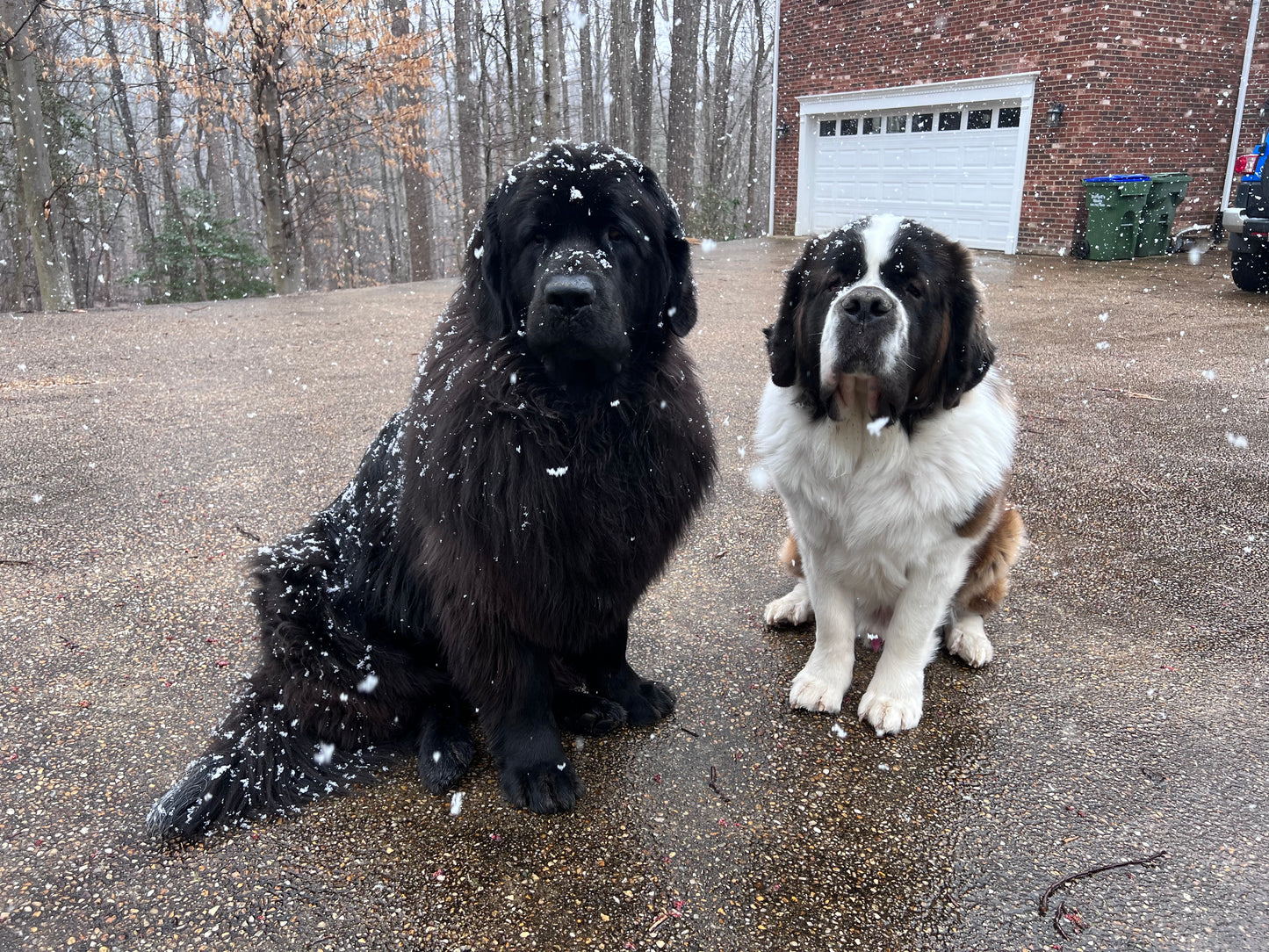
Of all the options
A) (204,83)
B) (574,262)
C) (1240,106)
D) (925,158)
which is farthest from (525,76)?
(574,262)

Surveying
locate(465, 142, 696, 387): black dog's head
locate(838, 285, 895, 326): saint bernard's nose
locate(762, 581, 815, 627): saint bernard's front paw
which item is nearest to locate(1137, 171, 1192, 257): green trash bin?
locate(762, 581, 815, 627): saint bernard's front paw

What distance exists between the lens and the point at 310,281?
99.6 feet

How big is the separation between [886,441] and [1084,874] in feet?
4.20

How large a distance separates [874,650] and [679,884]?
149 centimetres

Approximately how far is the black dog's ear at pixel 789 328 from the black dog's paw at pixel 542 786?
1437mm

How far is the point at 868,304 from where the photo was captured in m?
2.29

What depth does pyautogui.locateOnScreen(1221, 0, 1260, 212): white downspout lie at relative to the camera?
14.5m

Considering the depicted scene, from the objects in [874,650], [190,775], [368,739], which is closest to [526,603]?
[368,739]

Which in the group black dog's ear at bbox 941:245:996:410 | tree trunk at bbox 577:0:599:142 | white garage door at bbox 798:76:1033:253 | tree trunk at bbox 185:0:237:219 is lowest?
black dog's ear at bbox 941:245:996:410

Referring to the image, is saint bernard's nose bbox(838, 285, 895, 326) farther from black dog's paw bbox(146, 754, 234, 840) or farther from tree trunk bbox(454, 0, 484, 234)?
tree trunk bbox(454, 0, 484, 234)

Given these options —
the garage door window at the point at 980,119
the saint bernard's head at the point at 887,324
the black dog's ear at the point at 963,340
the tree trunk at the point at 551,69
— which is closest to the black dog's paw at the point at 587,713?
the saint bernard's head at the point at 887,324

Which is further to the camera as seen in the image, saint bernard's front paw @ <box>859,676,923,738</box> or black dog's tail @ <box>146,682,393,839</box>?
saint bernard's front paw @ <box>859,676,923,738</box>

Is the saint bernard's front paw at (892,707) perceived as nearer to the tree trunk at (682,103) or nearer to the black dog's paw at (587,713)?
the black dog's paw at (587,713)

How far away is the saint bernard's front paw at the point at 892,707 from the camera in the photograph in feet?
8.65
